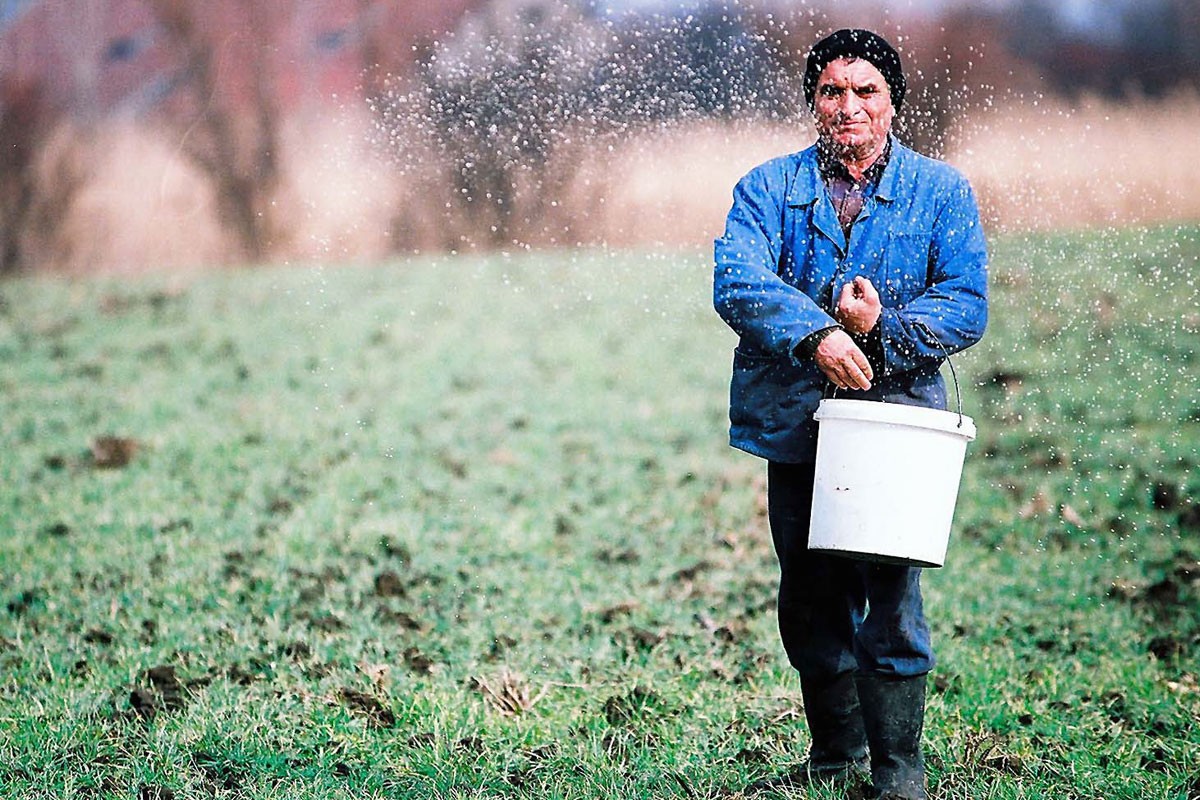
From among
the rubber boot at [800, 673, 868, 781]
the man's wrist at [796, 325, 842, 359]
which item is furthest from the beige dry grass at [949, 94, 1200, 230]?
the man's wrist at [796, 325, 842, 359]

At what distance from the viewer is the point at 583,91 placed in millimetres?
12641

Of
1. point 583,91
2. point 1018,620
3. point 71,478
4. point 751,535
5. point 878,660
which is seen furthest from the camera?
point 583,91

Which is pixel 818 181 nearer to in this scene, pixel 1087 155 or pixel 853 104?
pixel 853 104

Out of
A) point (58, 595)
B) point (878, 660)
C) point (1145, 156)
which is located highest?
point (1145, 156)

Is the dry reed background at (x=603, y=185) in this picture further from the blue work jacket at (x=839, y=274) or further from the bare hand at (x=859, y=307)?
the bare hand at (x=859, y=307)

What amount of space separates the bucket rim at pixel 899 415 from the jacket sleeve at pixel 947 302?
0.36ft

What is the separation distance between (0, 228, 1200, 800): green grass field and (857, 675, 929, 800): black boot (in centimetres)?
28

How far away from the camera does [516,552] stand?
5.95m

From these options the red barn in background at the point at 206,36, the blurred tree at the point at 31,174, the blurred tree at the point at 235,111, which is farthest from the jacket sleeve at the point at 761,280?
the blurred tree at the point at 31,174

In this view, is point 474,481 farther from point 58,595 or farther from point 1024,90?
point 1024,90

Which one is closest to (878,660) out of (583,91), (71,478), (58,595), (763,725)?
(763,725)

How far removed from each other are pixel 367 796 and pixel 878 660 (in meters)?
1.15

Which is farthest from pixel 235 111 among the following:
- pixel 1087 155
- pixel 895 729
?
pixel 895 729

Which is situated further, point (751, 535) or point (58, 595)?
point (751, 535)
